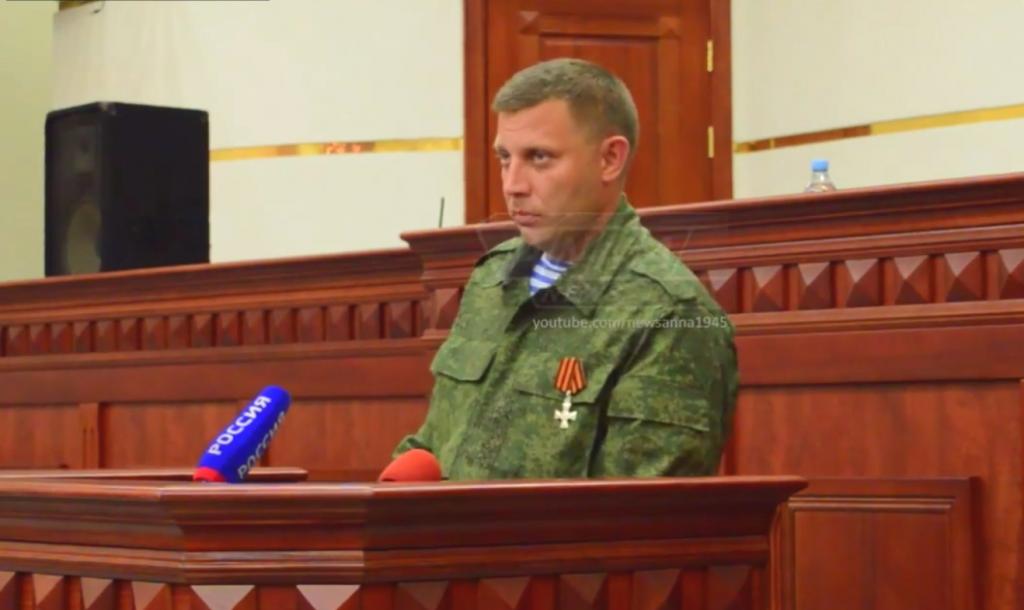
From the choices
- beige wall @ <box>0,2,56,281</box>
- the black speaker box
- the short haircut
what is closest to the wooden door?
the black speaker box

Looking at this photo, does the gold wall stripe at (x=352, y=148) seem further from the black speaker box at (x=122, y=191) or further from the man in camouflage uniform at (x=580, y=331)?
the man in camouflage uniform at (x=580, y=331)

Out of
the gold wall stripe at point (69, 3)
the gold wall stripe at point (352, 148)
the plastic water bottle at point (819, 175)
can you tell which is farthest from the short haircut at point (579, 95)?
the gold wall stripe at point (69, 3)

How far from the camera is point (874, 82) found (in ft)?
19.6

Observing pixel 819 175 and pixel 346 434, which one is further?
pixel 819 175

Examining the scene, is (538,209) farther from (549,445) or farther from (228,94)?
(228,94)

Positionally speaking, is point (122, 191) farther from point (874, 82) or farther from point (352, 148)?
point (874, 82)

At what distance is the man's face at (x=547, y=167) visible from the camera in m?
2.50

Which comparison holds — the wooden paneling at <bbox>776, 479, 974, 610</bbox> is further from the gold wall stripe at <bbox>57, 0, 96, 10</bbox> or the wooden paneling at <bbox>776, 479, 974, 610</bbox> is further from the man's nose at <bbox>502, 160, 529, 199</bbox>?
the gold wall stripe at <bbox>57, 0, 96, 10</bbox>

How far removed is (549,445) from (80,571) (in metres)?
0.74

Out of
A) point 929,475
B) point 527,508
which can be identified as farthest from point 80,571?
point 929,475

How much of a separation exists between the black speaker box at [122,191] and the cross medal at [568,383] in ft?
12.8

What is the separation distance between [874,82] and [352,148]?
1940mm

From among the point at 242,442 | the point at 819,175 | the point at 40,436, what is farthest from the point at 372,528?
the point at 40,436

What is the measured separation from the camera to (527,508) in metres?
1.93
